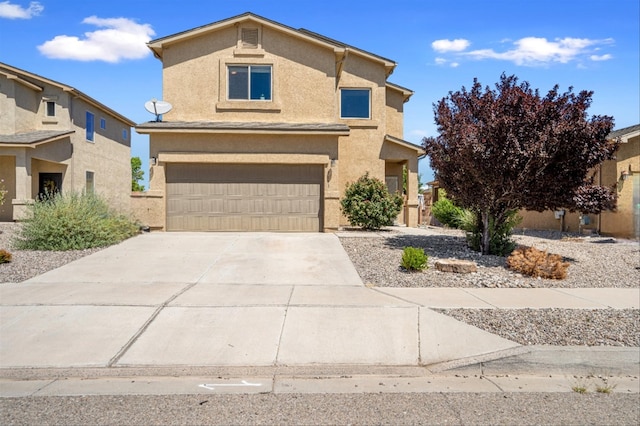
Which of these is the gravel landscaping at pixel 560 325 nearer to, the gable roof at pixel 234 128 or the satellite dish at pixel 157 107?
the gable roof at pixel 234 128

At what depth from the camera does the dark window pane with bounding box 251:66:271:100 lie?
17.8m

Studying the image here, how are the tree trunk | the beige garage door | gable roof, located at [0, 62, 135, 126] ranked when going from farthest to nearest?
gable roof, located at [0, 62, 135, 126] < the beige garage door < the tree trunk

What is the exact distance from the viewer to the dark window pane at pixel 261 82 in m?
17.8

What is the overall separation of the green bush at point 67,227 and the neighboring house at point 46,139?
7414 millimetres

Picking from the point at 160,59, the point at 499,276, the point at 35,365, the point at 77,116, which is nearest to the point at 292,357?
the point at 35,365

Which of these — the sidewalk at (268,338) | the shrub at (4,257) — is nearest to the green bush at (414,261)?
the sidewalk at (268,338)

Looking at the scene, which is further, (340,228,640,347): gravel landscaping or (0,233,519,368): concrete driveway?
(340,228,640,347): gravel landscaping

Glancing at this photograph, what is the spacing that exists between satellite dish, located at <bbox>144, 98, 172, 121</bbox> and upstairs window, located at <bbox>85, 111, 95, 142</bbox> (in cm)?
1246

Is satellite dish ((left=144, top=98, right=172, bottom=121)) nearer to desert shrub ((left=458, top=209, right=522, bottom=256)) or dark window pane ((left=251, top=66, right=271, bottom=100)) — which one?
dark window pane ((left=251, top=66, right=271, bottom=100))

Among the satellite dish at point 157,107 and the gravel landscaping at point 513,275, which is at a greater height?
the satellite dish at point 157,107

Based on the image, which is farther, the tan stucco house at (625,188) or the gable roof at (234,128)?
the tan stucco house at (625,188)

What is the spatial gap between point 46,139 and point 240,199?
11015 millimetres

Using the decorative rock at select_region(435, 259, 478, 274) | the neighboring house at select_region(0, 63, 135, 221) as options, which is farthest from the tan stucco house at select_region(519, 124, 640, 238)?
the neighboring house at select_region(0, 63, 135, 221)

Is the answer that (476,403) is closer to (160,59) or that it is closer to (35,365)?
(35,365)
